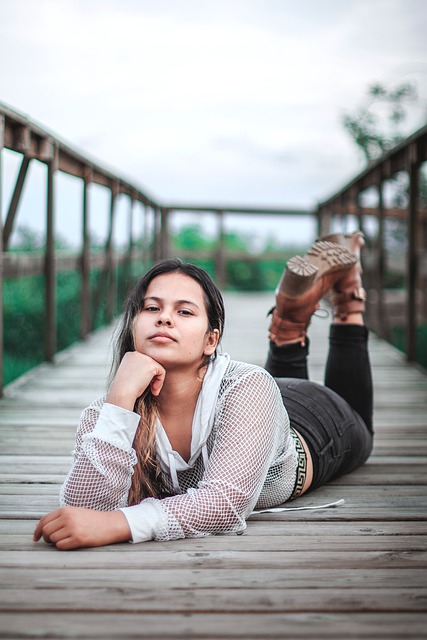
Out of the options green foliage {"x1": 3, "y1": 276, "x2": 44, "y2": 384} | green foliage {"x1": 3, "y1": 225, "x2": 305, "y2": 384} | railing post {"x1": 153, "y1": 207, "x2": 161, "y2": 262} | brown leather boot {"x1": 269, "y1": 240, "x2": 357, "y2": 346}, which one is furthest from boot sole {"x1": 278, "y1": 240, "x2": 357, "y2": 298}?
railing post {"x1": 153, "y1": 207, "x2": 161, "y2": 262}

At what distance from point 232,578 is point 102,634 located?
0.97 feet

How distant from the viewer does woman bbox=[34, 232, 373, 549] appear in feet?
5.01

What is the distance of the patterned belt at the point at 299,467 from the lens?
1.86m

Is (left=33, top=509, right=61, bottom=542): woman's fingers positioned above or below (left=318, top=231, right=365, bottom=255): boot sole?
below

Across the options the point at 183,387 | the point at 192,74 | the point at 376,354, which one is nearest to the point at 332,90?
the point at 192,74

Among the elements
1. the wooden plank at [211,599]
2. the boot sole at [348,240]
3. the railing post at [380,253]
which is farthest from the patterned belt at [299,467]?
the railing post at [380,253]

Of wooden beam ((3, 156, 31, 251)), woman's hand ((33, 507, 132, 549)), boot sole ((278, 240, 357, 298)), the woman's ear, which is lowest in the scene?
woman's hand ((33, 507, 132, 549))

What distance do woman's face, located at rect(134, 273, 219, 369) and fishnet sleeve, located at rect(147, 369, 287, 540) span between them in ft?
0.39

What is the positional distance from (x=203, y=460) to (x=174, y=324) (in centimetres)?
30

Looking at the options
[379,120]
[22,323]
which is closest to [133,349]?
[22,323]

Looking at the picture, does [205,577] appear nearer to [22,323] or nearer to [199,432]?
[199,432]

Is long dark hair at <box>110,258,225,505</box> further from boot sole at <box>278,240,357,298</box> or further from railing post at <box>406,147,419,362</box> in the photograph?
railing post at <box>406,147,419,362</box>

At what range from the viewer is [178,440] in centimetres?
171

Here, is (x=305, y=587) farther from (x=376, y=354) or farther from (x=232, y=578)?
(x=376, y=354)
